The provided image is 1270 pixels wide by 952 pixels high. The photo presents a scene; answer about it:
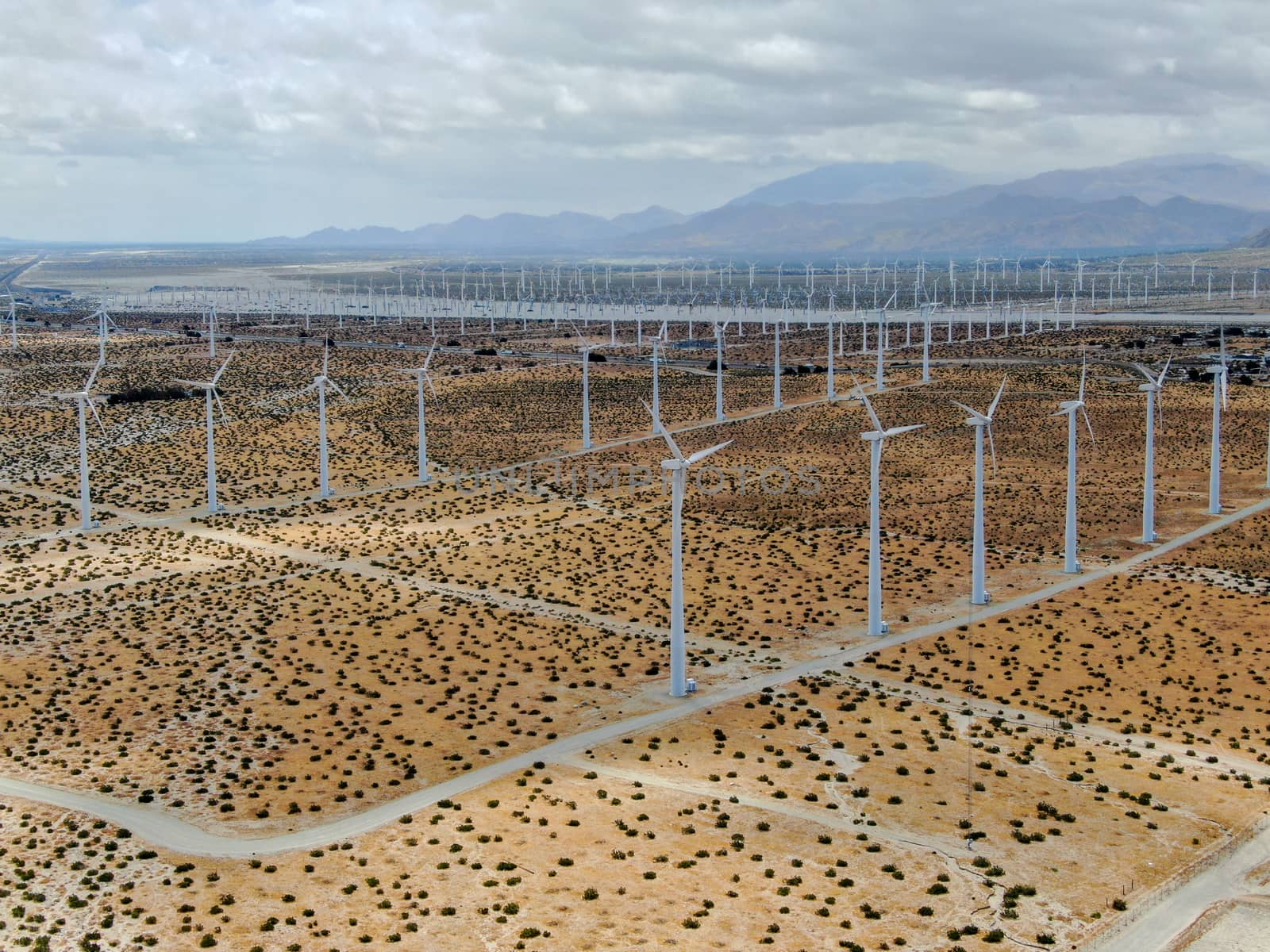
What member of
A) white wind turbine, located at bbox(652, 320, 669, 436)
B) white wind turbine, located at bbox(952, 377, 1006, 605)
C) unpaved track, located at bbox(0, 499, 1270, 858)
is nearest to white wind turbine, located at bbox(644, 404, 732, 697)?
unpaved track, located at bbox(0, 499, 1270, 858)

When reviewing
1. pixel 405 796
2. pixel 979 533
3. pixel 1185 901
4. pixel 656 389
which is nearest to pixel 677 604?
pixel 405 796

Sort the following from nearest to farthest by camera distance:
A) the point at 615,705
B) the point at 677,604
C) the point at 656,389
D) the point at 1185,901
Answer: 1. the point at 1185,901
2. the point at 615,705
3. the point at 677,604
4. the point at 656,389

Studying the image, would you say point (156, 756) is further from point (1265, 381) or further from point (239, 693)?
point (1265, 381)

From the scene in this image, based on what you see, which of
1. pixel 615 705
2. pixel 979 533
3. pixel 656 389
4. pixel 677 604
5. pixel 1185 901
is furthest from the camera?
pixel 656 389

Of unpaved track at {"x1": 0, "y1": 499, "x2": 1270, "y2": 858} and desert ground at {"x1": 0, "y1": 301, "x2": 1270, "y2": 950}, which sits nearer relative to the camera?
desert ground at {"x1": 0, "y1": 301, "x2": 1270, "y2": 950}

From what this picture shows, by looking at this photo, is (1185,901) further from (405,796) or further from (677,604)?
(405,796)

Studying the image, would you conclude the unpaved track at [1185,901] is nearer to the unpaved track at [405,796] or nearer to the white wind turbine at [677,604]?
the unpaved track at [405,796]

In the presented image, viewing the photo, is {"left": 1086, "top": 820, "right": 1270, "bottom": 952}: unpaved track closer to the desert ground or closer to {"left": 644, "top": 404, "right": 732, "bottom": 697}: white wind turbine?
the desert ground

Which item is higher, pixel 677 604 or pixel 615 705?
pixel 677 604

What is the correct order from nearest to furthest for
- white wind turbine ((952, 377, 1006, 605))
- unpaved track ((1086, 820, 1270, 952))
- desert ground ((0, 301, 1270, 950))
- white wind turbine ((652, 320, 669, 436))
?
unpaved track ((1086, 820, 1270, 952))
desert ground ((0, 301, 1270, 950))
white wind turbine ((952, 377, 1006, 605))
white wind turbine ((652, 320, 669, 436))
